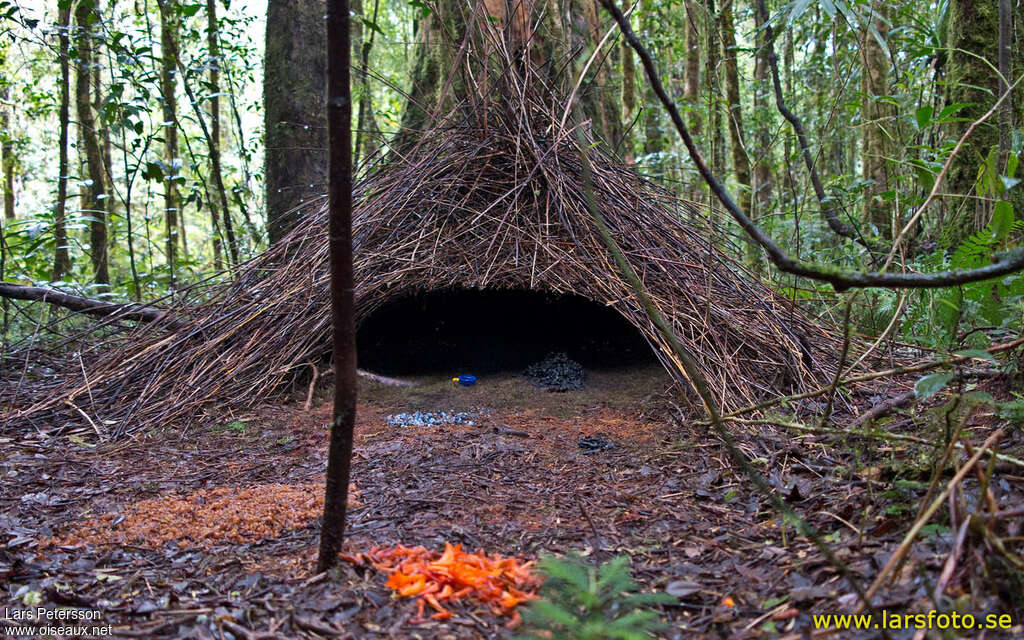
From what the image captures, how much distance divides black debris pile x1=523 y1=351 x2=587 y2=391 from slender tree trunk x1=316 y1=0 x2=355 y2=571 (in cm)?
235

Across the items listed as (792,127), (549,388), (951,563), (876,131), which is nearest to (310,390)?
(549,388)

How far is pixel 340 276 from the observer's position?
1705 millimetres

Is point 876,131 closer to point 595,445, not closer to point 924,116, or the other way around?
point 924,116

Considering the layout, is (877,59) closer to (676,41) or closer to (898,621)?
(676,41)

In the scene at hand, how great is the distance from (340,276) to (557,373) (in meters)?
2.62

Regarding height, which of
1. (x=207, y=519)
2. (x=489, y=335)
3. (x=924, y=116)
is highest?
(x=924, y=116)

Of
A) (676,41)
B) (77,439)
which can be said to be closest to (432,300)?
(77,439)

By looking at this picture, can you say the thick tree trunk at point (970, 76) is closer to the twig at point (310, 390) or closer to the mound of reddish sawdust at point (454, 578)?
the mound of reddish sawdust at point (454, 578)

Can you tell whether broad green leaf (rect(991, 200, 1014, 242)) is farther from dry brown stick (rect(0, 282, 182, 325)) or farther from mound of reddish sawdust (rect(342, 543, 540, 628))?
dry brown stick (rect(0, 282, 182, 325))

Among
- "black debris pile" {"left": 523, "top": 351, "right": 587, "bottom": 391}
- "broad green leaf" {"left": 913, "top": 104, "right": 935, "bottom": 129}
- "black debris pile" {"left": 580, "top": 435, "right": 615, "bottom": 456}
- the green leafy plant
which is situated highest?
"broad green leaf" {"left": 913, "top": 104, "right": 935, "bottom": 129}

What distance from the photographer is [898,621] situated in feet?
4.55

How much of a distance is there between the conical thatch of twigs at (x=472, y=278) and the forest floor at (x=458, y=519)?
13.9 inches

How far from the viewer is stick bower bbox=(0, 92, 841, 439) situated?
348 cm

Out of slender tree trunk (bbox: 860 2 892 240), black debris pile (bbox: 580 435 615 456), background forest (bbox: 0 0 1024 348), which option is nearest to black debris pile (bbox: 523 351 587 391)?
black debris pile (bbox: 580 435 615 456)
